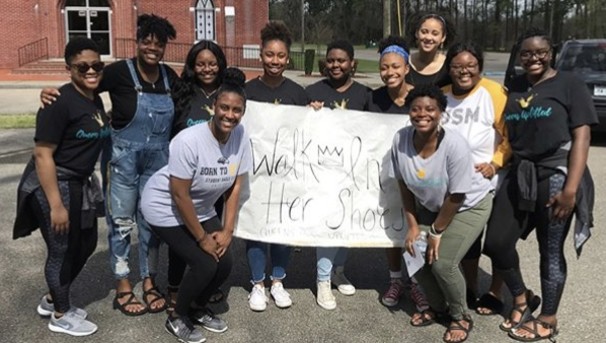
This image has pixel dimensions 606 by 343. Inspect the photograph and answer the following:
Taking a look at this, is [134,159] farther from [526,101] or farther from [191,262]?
[526,101]

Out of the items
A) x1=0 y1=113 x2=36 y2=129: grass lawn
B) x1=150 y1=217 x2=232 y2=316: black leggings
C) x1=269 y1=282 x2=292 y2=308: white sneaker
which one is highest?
x1=0 y1=113 x2=36 y2=129: grass lawn

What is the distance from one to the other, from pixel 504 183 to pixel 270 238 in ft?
5.62

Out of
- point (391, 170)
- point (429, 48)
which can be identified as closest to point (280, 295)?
point (391, 170)

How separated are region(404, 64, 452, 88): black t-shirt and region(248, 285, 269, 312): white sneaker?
1.94 meters

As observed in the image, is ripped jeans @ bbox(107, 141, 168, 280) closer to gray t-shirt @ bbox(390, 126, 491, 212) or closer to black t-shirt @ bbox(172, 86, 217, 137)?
black t-shirt @ bbox(172, 86, 217, 137)

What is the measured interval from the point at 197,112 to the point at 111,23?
29.0m

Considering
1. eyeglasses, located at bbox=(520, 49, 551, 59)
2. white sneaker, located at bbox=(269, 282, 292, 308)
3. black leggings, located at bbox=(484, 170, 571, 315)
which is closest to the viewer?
eyeglasses, located at bbox=(520, 49, 551, 59)

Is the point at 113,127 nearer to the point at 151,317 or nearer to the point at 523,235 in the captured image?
the point at 151,317

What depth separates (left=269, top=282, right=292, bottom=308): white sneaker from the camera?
4.49m

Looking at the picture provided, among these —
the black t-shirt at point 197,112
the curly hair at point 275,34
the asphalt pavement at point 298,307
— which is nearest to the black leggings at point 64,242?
the asphalt pavement at point 298,307

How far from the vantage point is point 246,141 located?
4.05 m

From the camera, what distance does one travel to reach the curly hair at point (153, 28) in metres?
4.02

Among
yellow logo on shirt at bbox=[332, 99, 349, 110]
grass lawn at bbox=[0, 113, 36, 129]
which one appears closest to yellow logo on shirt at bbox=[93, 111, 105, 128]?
yellow logo on shirt at bbox=[332, 99, 349, 110]

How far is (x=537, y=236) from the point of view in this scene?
396 cm
